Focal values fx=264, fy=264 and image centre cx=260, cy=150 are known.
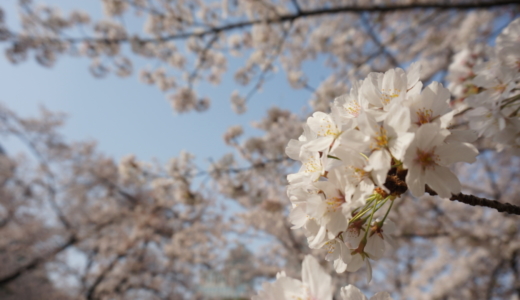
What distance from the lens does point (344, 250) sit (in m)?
0.67

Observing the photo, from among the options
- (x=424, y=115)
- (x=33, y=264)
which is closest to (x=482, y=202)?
(x=424, y=115)

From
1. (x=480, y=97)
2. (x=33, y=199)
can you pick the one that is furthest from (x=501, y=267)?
(x=33, y=199)

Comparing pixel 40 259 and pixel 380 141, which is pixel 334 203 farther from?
pixel 40 259

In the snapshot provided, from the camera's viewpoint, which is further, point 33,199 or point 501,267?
point 33,199

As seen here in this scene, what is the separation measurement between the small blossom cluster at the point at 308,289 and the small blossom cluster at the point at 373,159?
6cm

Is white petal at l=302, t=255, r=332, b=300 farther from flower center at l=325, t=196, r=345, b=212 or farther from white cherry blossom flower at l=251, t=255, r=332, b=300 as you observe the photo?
flower center at l=325, t=196, r=345, b=212

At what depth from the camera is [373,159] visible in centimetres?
55

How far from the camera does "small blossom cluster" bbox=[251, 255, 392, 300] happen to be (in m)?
0.62

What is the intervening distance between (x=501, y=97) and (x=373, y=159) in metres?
0.63

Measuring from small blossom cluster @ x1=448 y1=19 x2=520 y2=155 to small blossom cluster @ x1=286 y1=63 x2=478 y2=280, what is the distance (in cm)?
38

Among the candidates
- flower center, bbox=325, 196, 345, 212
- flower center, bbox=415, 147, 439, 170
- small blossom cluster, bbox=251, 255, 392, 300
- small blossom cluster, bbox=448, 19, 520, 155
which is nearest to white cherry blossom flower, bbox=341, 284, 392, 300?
small blossom cluster, bbox=251, 255, 392, 300

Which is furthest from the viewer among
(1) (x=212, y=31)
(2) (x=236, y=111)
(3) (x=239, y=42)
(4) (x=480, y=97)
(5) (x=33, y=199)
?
(5) (x=33, y=199)

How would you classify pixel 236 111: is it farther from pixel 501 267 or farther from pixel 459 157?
pixel 501 267

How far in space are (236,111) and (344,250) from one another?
438cm
